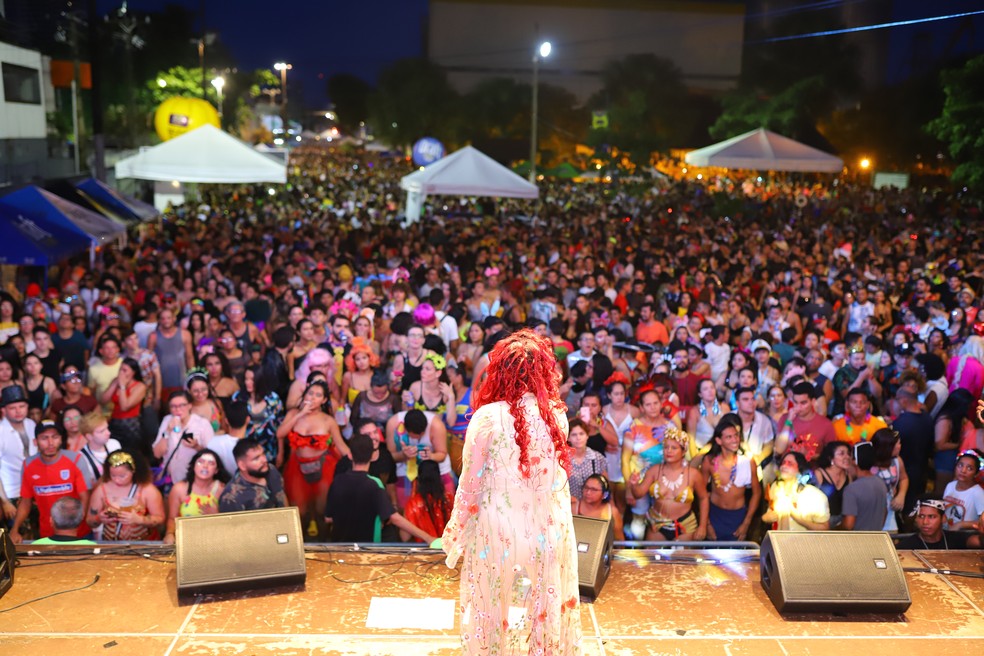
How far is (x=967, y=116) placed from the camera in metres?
23.0

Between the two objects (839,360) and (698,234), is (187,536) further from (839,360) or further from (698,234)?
(698,234)

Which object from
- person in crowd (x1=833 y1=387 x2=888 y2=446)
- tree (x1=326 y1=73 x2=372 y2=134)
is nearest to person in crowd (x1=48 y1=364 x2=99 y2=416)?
person in crowd (x1=833 y1=387 x2=888 y2=446)

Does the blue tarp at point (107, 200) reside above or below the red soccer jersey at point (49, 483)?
above

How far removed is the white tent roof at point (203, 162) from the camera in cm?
1373

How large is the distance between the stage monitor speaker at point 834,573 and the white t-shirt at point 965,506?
3.70 feet

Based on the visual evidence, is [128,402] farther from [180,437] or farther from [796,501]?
[796,501]

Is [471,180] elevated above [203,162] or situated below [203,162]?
below

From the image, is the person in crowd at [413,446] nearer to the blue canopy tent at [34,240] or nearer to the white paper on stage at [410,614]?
the white paper on stage at [410,614]

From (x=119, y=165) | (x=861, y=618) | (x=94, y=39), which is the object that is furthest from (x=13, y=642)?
(x=94, y=39)

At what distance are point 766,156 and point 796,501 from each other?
41.4ft

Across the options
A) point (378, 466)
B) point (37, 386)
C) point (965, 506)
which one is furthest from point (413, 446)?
point (965, 506)

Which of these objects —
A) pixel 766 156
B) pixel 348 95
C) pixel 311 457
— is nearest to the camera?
pixel 311 457

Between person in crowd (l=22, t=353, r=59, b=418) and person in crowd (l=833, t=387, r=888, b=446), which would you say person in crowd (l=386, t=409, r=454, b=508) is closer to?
person in crowd (l=833, t=387, r=888, b=446)

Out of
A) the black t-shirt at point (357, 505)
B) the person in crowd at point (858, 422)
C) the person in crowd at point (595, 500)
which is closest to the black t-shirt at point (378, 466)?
the black t-shirt at point (357, 505)
